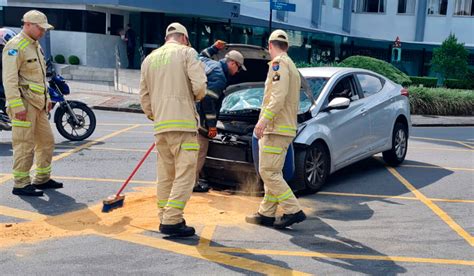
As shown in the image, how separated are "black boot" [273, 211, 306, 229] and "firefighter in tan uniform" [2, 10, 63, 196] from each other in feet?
9.44

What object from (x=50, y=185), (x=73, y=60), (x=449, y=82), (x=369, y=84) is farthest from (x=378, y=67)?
(x=50, y=185)

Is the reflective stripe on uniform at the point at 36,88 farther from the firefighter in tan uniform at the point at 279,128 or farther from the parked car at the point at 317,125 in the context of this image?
the firefighter in tan uniform at the point at 279,128

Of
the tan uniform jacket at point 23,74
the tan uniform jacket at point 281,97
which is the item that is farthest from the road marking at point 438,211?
the tan uniform jacket at point 23,74

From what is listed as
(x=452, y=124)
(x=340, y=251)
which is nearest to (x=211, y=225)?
(x=340, y=251)

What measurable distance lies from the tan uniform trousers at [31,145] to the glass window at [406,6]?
32.2m

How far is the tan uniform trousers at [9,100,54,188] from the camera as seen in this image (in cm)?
658

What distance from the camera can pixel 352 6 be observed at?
122 ft

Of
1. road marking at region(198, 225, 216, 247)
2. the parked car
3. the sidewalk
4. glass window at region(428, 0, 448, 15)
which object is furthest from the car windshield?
glass window at region(428, 0, 448, 15)

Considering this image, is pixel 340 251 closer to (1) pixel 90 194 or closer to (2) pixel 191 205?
(2) pixel 191 205

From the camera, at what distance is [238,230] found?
5684mm

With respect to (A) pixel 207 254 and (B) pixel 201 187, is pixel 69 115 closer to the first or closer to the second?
(B) pixel 201 187

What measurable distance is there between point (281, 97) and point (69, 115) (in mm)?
5817

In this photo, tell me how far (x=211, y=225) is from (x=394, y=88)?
15.5ft

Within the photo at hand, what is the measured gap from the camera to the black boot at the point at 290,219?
562cm
